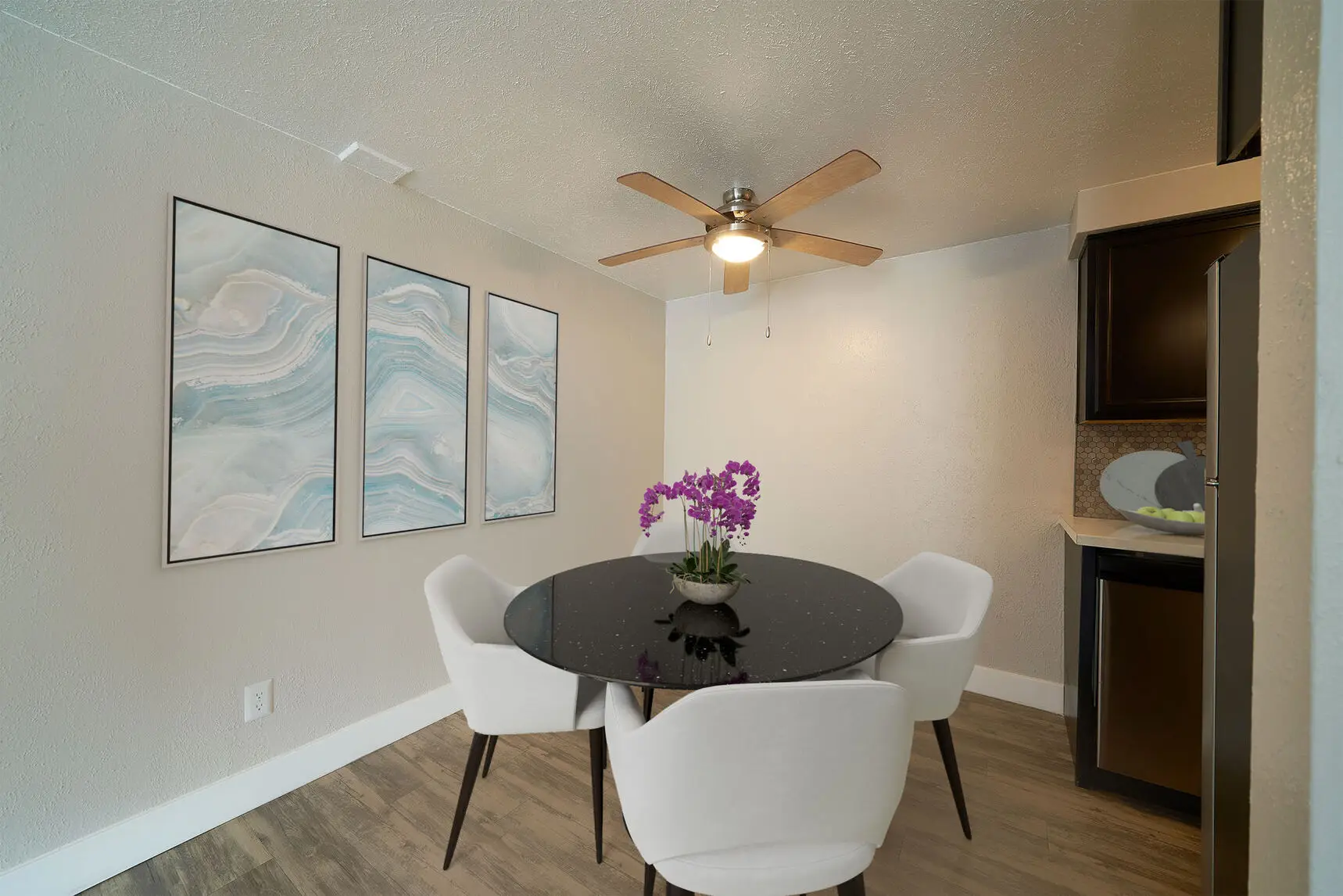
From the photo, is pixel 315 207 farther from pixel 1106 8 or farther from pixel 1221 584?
pixel 1221 584

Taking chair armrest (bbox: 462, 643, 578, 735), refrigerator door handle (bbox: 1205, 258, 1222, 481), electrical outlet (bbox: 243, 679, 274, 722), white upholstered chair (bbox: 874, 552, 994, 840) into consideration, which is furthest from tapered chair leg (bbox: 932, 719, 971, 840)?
electrical outlet (bbox: 243, 679, 274, 722)

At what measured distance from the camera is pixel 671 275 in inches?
134

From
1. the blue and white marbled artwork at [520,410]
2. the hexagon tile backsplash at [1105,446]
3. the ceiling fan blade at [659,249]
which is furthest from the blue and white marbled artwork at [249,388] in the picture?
the hexagon tile backsplash at [1105,446]

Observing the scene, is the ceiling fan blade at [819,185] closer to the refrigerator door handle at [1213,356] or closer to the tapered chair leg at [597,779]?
the refrigerator door handle at [1213,356]

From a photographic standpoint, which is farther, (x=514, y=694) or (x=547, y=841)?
(x=547, y=841)

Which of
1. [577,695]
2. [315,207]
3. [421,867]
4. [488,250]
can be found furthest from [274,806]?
[488,250]

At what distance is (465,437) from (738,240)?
157 cm

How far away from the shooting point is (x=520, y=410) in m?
2.85

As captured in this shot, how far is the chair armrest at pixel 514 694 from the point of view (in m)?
1.45

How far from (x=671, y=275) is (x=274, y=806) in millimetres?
3160

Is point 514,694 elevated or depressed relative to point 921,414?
depressed

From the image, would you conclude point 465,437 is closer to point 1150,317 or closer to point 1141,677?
→ point 1141,677

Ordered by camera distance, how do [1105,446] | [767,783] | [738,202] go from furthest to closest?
[1105,446] < [738,202] < [767,783]

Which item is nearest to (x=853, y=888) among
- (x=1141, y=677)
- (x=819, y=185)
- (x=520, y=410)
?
(x=1141, y=677)
